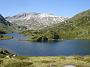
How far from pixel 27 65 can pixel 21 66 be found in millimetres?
1408

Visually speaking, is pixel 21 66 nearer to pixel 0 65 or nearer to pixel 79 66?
pixel 0 65

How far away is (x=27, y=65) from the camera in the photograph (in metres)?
26.7

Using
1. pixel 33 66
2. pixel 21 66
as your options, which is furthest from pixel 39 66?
pixel 21 66

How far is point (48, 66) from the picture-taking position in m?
26.2

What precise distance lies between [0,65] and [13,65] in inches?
113

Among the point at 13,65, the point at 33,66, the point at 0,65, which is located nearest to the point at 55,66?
the point at 33,66

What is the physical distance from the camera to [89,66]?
26.9m

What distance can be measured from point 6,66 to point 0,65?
1.75m

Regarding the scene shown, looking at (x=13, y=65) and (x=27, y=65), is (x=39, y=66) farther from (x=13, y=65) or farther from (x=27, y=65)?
(x=13, y=65)

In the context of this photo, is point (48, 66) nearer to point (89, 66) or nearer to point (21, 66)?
point (21, 66)

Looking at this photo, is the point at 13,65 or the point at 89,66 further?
the point at 89,66

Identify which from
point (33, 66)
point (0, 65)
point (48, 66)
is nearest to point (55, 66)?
point (48, 66)

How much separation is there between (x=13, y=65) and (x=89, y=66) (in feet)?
29.8

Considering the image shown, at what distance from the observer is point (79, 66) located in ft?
86.5
